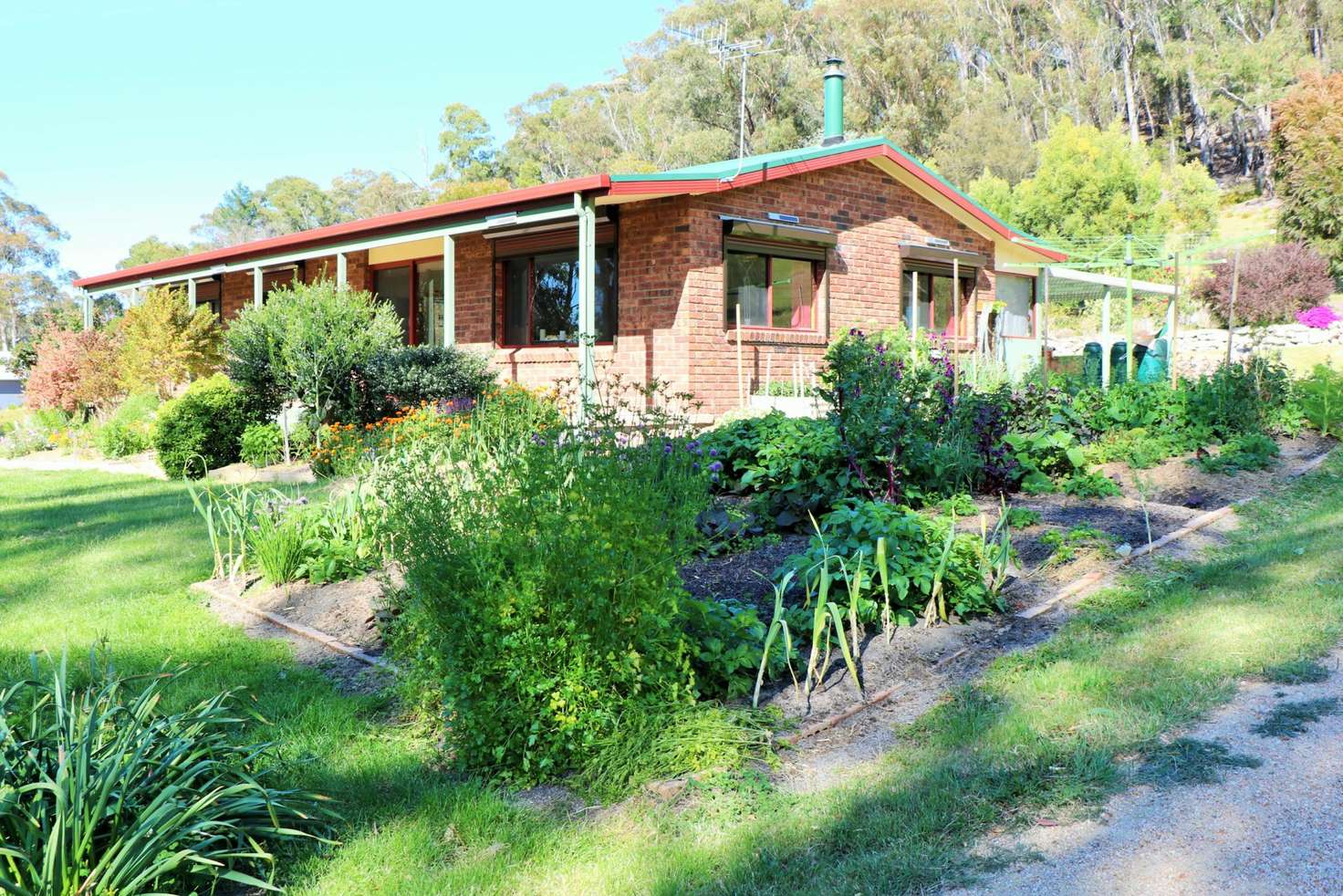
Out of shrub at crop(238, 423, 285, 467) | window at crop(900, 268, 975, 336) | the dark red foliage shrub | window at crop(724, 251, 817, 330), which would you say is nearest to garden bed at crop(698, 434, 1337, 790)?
window at crop(724, 251, 817, 330)

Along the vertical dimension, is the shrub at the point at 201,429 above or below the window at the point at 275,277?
below

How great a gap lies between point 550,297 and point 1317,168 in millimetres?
25111

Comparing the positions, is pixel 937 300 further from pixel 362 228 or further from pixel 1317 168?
pixel 1317 168

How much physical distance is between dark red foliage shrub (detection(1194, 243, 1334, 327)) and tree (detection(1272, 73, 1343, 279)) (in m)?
3.80

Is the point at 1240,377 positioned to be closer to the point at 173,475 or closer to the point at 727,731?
the point at 727,731

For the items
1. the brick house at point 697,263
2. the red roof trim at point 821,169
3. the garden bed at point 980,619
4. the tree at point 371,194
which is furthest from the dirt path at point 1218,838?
the tree at point 371,194

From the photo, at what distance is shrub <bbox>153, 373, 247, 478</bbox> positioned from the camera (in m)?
10.9

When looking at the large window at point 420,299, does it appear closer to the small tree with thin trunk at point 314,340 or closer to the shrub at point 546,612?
the small tree with thin trunk at point 314,340

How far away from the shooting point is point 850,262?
49.0 ft

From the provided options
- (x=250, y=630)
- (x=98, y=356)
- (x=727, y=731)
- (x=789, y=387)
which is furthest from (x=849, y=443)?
(x=98, y=356)

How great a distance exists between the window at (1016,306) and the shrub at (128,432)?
13.5 m

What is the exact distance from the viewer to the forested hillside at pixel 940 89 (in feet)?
141

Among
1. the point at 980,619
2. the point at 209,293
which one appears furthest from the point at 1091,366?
the point at 209,293

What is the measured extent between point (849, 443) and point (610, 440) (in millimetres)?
2468
